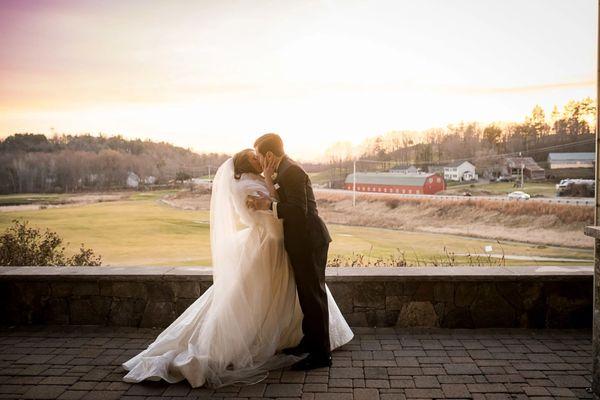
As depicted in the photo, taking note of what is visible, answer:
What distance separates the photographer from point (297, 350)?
12.2 feet

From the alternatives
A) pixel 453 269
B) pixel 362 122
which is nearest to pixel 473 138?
pixel 362 122

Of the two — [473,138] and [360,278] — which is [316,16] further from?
[360,278]

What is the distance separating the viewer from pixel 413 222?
1142cm

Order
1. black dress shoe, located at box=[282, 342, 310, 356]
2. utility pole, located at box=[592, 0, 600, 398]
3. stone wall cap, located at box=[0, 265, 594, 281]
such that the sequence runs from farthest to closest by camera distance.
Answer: stone wall cap, located at box=[0, 265, 594, 281], black dress shoe, located at box=[282, 342, 310, 356], utility pole, located at box=[592, 0, 600, 398]

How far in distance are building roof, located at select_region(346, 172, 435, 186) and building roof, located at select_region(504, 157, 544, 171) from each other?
1.72 metres

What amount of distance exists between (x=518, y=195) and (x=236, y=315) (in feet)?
25.9

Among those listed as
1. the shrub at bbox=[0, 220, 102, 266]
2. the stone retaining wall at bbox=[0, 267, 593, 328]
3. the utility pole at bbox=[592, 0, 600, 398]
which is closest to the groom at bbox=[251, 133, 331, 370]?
the stone retaining wall at bbox=[0, 267, 593, 328]

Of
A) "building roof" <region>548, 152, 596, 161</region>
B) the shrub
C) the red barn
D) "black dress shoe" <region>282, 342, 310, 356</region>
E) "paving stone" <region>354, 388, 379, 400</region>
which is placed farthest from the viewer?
the red barn

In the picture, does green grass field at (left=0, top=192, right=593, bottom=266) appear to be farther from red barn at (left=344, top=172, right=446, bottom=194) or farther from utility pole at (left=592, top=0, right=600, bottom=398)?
utility pole at (left=592, top=0, right=600, bottom=398)

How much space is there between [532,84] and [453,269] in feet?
22.3

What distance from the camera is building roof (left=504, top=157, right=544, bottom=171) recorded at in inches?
367

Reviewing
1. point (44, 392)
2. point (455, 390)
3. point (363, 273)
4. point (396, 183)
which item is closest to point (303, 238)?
point (363, 273)

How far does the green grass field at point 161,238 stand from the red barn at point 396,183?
1026mm

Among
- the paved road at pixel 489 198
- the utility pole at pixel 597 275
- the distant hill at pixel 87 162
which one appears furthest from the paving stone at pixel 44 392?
the paved road at pixel 489 198
